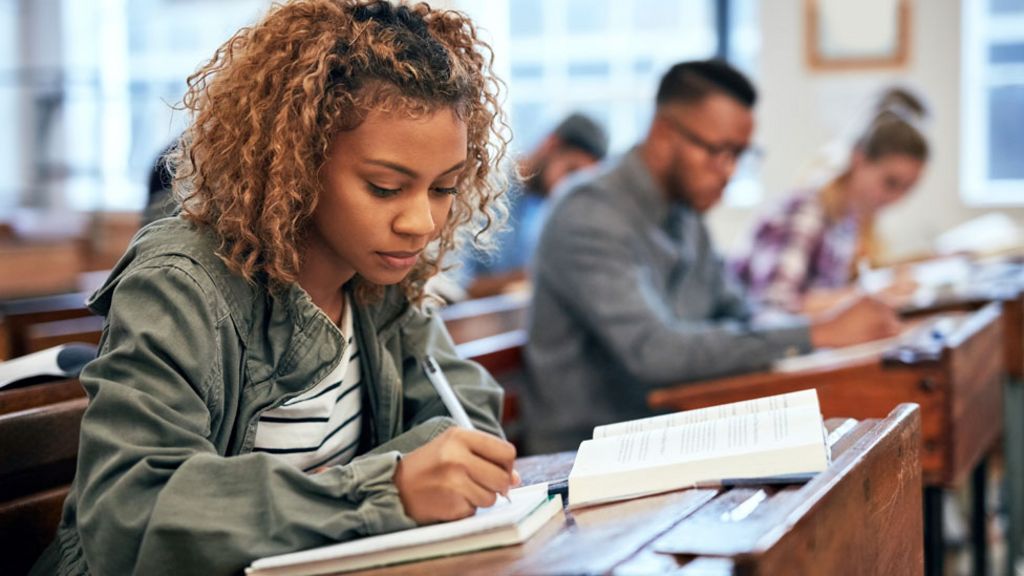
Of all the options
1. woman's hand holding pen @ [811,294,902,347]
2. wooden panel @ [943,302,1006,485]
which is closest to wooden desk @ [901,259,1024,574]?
wooden panel @ [943,302,1006,485]

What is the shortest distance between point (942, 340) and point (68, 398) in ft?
5.47

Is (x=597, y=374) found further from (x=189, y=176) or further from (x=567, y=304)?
(x=189, y=176)

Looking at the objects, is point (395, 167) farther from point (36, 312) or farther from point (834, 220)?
point (834, 220)

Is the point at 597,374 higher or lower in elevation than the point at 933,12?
lower

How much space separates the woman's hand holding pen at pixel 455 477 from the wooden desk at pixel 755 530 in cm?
6

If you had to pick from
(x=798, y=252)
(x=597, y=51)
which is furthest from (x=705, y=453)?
(x=597, y=51)

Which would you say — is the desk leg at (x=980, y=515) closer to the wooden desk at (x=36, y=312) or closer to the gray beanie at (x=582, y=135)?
the wooden desk at (x=36, y=312)

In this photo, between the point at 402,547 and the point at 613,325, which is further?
the point at 613,325

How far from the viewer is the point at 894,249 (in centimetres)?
661

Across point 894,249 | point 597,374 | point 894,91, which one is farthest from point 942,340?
point 894,249

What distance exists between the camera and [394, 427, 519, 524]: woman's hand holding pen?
110 centimetres

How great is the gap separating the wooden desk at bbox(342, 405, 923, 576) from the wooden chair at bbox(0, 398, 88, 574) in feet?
1.92

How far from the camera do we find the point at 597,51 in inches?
301

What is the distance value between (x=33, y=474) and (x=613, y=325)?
147 centimetres
